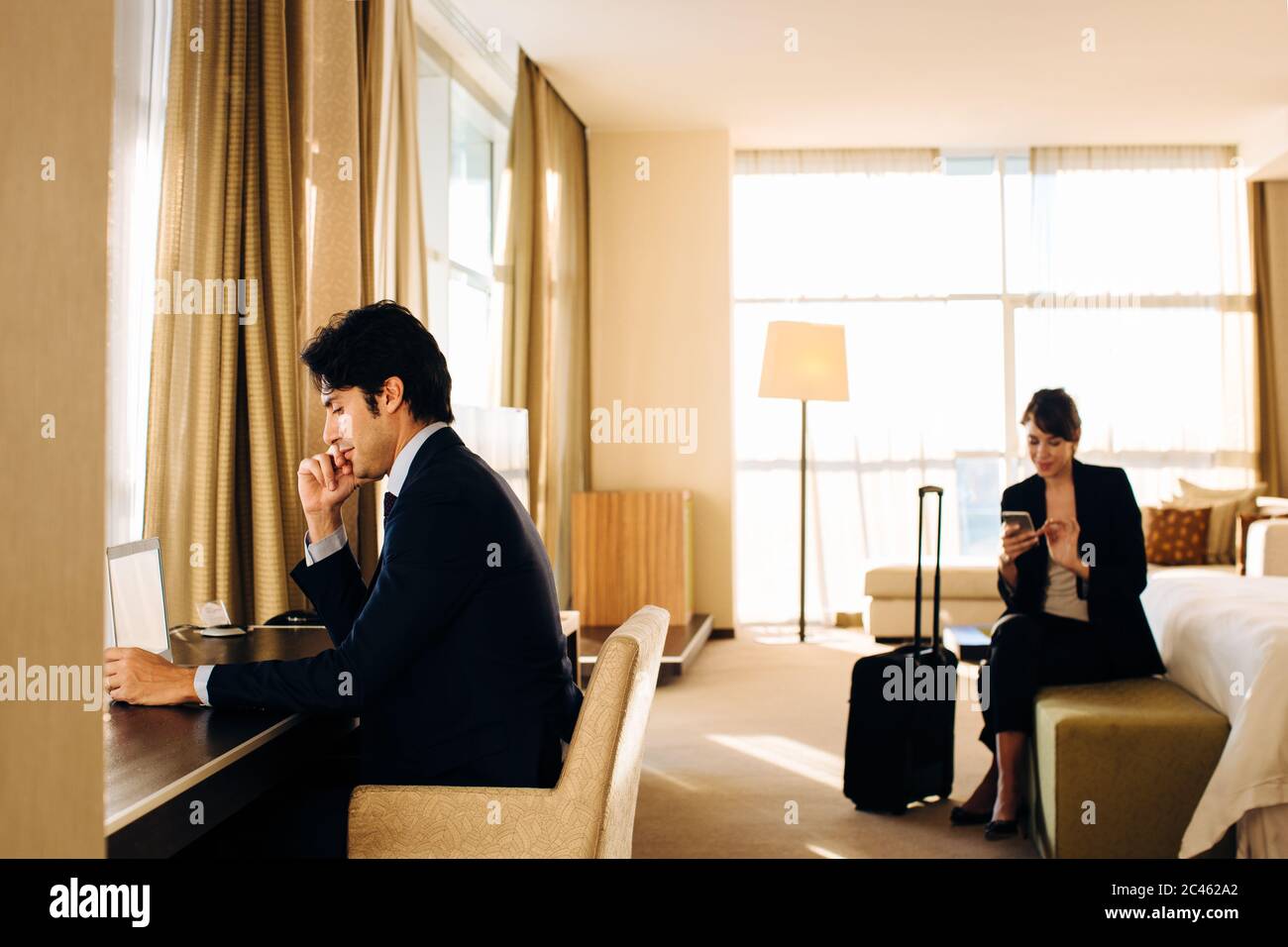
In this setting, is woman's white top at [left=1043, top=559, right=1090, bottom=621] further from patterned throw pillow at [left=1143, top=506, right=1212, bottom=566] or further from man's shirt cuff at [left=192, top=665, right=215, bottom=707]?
patterned throw pillow at [left=1143, top=506, right=1212, bottom=566]

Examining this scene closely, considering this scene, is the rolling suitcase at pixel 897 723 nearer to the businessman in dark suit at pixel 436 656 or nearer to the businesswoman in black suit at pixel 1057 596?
the businesswoman in black suit at pixel 1057 596

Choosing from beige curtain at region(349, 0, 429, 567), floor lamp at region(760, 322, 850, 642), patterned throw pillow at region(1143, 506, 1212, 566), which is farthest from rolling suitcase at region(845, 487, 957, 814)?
patterned throw pillow at region(1143, 506, 1212, 566)

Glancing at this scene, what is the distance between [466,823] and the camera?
5.36 ft

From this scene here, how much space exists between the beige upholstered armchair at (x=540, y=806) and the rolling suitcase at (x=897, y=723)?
1.76 metres

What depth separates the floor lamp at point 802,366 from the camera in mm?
6234

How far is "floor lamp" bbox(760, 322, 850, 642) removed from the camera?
245 inches

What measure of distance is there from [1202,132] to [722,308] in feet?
10.7

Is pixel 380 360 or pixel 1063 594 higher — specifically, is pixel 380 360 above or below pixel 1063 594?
above

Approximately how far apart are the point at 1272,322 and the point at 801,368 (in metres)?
3.26

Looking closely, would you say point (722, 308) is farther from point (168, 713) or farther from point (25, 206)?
point (25, 206)

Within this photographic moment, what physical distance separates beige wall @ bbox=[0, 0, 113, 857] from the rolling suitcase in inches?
105

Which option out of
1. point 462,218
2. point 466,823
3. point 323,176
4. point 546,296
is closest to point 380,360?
point 466,823

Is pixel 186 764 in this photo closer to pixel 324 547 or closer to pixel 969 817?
pixel 324 547
